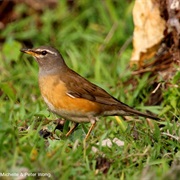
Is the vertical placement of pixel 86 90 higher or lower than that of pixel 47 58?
lower

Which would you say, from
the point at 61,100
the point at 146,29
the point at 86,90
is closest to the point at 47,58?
the point at 86,90

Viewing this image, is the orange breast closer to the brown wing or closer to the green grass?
the brown wing

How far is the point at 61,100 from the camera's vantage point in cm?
747

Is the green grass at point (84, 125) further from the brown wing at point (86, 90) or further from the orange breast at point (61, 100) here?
the brown wing at point (86, 90)

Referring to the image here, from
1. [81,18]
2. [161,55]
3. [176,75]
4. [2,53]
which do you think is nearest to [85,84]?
[176,75]

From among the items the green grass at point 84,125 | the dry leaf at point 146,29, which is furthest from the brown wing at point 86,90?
the dry leaf at point 146,29

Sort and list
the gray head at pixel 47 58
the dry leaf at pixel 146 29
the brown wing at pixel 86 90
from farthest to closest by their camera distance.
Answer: the dry leaf at pixel 146 29 < the gray head at pixel 47 58 < the brown wing at pixel 86 90

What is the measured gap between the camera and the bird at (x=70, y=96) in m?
7.48

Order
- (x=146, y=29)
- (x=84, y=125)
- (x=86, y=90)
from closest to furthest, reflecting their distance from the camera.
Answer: (x=86, y=90)
(x=84, y=125)
(x=146, y=29)

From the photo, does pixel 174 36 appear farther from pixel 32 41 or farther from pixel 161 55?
pixel 32 41

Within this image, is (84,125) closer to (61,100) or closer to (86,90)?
(86,90)

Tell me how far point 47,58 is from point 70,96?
687 millimetres

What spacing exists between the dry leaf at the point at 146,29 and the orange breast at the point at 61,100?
1968 millimetres

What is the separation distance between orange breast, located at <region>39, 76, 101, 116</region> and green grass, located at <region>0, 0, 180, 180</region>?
0.23 meters
